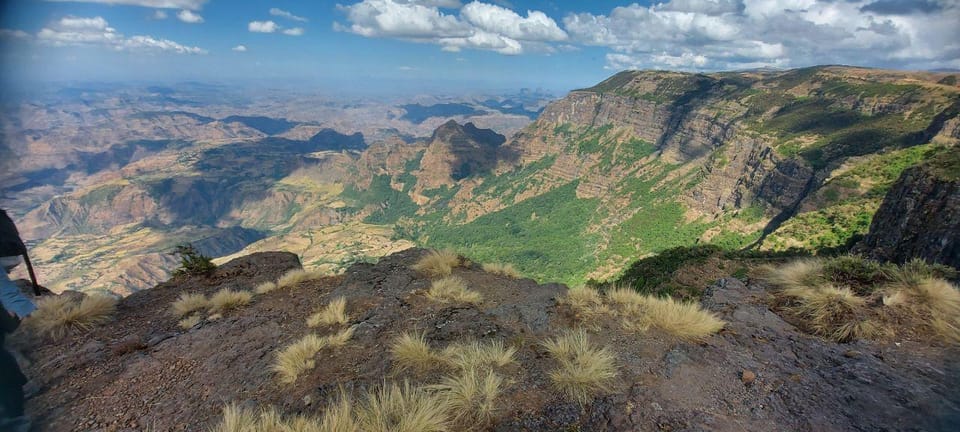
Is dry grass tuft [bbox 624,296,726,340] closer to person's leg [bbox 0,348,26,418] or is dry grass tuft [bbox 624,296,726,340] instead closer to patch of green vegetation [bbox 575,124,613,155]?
person's leg [bbox 0,348,26,418]

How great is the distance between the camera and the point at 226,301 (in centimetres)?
772

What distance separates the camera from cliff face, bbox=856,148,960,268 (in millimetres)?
12883

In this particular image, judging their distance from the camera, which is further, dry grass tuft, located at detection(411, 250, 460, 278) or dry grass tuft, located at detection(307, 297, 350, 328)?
dry grass tuft, located at detection(411, 250, 460, 278)

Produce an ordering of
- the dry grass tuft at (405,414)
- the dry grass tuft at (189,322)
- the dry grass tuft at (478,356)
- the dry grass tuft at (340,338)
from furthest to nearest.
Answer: the dry grass tuft at (189,322) < the dry grass tuft at (340,338) < the dry grass tuft at (478,356) < the dry grass tuft at (405,414)

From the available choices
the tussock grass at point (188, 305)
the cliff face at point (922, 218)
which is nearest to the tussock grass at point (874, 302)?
the cliff face at point (922, 218)

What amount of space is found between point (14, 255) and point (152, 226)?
687ft

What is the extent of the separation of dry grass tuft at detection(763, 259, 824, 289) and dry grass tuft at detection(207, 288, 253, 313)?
1046 cm

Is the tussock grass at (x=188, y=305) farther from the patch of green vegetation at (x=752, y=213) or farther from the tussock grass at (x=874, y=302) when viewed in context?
the patch of green vegetation at (x=752, y=213)

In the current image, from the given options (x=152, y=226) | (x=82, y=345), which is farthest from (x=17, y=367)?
(x=152, y=226)

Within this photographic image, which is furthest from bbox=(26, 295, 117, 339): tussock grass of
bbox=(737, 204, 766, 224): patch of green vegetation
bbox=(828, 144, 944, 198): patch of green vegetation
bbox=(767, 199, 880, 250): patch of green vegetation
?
bbox=(737, 204, 766, 224): patch of green vegetation

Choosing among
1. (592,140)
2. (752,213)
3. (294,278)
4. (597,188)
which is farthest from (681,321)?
(592,140)

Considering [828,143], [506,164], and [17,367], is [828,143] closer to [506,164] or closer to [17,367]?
[17,367]

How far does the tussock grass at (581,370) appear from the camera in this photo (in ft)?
13.8

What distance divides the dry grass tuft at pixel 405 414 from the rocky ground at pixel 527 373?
58 centimetres
